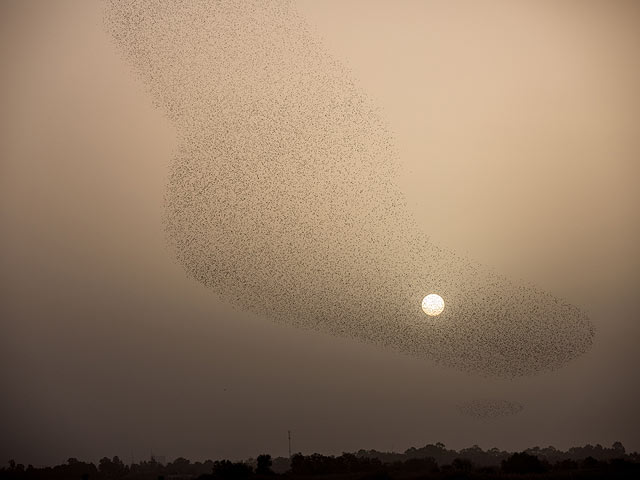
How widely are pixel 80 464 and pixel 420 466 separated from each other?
88057mm

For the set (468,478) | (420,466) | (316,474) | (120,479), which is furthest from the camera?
(120,479)

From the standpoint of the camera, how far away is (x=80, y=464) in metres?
185

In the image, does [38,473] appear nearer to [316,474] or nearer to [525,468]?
[316,474]

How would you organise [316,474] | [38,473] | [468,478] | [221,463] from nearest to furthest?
[468,478] < [221,463] < [316,474] < [38,473]

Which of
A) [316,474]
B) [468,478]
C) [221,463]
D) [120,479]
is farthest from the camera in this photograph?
[120,479]

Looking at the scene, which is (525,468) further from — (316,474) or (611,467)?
(316,474)

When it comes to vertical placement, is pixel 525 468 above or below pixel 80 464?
below

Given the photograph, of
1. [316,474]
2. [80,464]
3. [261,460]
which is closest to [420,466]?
[316,474]

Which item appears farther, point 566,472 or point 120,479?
point 120,479

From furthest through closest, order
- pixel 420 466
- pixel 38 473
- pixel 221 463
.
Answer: pixel 38 473
pixel 420 466
pixel 221 463

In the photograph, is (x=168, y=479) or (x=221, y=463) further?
(x=168, y=479)

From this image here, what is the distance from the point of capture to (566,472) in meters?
103

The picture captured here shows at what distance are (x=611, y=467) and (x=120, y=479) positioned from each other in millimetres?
114744

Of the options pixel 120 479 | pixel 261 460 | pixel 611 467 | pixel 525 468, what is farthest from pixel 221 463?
pixel 120 479
